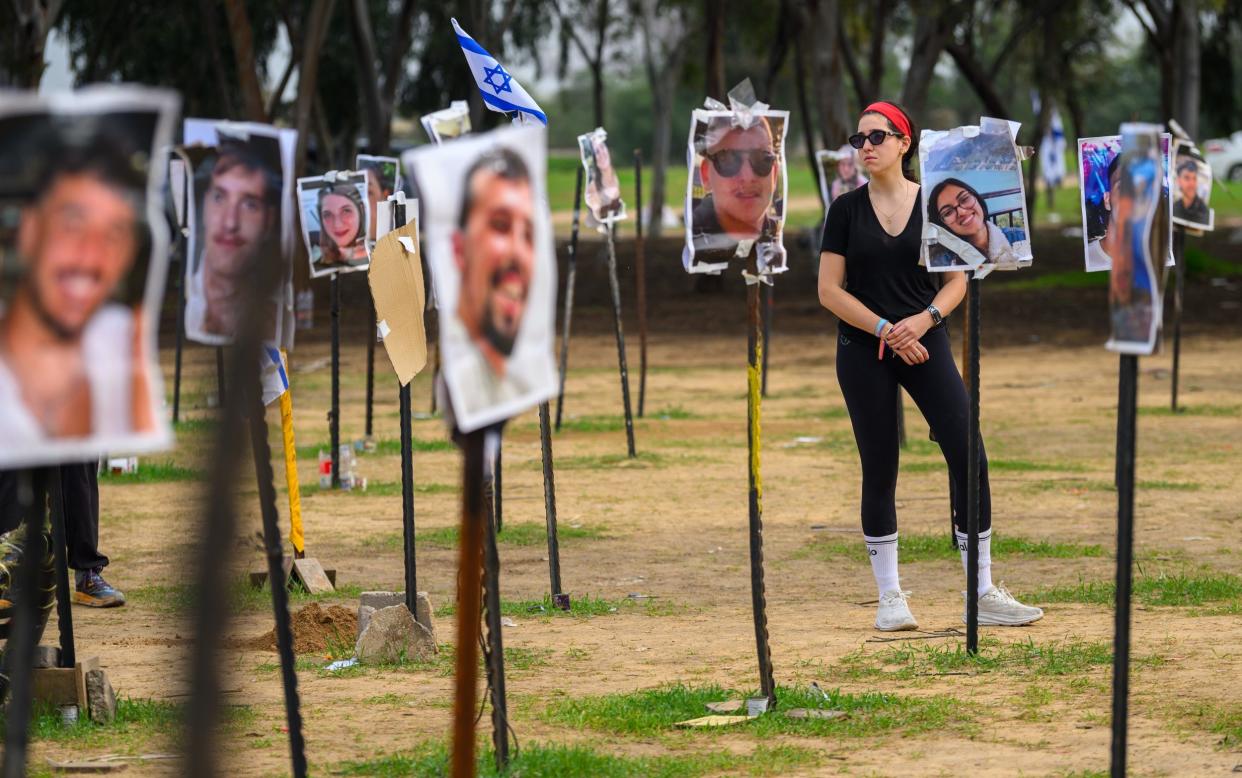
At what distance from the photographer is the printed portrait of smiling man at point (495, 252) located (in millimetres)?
3299

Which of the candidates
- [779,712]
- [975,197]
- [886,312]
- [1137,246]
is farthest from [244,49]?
[1137,246]

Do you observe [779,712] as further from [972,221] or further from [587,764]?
[972,221]


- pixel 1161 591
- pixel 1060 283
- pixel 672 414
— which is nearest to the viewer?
pixel 1161 591

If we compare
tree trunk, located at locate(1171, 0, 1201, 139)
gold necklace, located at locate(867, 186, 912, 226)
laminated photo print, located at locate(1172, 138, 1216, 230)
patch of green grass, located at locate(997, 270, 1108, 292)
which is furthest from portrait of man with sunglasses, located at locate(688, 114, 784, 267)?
tree trunk, located at locate(1171, 0, 1201, 139)

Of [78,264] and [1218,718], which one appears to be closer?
[78,264]

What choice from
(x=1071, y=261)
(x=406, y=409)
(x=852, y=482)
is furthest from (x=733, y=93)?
(x=1071, y=261)

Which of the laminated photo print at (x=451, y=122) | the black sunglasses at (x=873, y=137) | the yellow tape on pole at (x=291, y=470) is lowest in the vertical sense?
the yellow tape on pole at (x=291, y=470)

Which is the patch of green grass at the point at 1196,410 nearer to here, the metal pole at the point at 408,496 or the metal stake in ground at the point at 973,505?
the metal stake in ground at the point at 973,505

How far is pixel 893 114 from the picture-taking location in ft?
22.2

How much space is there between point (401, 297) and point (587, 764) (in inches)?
92.3

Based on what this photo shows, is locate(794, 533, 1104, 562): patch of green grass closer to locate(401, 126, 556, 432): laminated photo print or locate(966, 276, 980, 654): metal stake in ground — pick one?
locate(966, 276, 980, 654): metal stake in ground

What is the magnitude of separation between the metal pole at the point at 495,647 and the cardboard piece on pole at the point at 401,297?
2004 mm

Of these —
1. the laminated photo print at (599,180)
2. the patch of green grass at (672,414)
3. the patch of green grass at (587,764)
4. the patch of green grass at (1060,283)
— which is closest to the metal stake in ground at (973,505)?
the patch of green grass at (587,764)

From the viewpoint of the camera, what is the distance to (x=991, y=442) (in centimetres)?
1389
